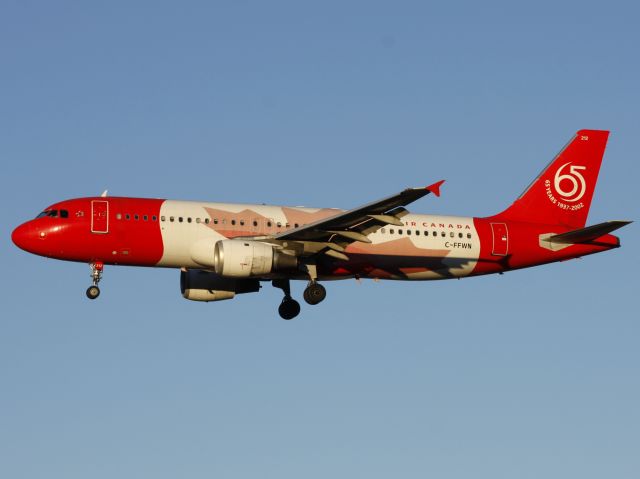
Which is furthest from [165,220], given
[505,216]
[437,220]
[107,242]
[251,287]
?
[505,216]

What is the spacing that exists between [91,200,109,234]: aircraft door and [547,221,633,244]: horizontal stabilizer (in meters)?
19.4

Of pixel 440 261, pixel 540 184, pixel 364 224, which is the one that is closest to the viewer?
pixel 364 224

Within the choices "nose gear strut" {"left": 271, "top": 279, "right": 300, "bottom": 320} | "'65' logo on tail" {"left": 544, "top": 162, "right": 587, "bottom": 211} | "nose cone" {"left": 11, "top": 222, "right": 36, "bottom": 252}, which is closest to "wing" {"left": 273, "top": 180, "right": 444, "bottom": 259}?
"nose gear strut" {"left": 271, "top": 279, "right": 300, "bottom": 320}

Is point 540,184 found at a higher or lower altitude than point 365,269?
higher

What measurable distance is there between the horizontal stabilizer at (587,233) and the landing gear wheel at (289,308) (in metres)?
11.6

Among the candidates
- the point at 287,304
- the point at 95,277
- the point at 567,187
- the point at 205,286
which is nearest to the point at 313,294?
the point at 287,304

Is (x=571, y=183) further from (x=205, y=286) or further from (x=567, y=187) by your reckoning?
(x=205, y=286)

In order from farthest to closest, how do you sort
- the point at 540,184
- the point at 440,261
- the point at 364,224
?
the point at 540,184 < the point at 440,261 < the point at 364,224

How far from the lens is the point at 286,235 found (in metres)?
50.5

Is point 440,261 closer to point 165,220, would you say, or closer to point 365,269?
point 365,269

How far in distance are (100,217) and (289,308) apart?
32.1 ft

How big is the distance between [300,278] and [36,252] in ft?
35.6

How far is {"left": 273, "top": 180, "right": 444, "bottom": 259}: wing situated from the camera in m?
47.4

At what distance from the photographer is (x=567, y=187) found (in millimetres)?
58531
